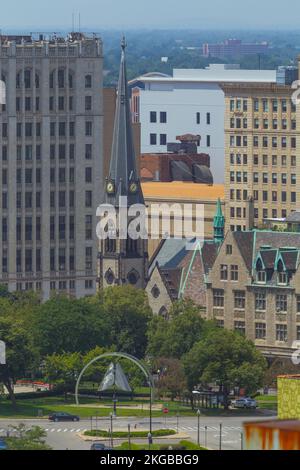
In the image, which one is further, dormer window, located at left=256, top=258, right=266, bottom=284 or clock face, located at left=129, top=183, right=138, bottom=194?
clock face, located at left=129, top=183, right=138, bottom=194

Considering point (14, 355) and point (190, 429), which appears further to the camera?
point (14, 355)

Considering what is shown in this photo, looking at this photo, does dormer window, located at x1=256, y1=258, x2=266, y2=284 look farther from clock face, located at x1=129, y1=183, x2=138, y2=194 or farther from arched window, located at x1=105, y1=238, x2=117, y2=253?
clock face, located at x1=129, y1=183, x2=138, y2=194

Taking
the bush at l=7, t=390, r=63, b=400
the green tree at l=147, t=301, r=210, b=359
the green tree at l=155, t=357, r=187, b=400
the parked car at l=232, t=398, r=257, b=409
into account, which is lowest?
the parked car at l=232, t=398, r=257, b=409

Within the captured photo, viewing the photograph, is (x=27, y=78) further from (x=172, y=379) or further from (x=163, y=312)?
(x=172, y=379)

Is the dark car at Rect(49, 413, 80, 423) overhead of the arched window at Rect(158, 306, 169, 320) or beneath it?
beneath

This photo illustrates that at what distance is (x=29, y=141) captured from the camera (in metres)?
200

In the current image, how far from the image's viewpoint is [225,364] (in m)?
148

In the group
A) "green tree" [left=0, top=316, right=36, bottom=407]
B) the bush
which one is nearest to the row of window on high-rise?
the bush

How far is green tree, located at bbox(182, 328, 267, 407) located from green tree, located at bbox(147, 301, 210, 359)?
20.1 feet

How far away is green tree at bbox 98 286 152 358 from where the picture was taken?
538 feet

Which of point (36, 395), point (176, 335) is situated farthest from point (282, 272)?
point (36, 395)

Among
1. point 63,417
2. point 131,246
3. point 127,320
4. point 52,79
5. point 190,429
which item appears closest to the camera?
point 190,429

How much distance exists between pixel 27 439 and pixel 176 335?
136ft

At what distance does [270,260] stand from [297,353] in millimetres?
6586
